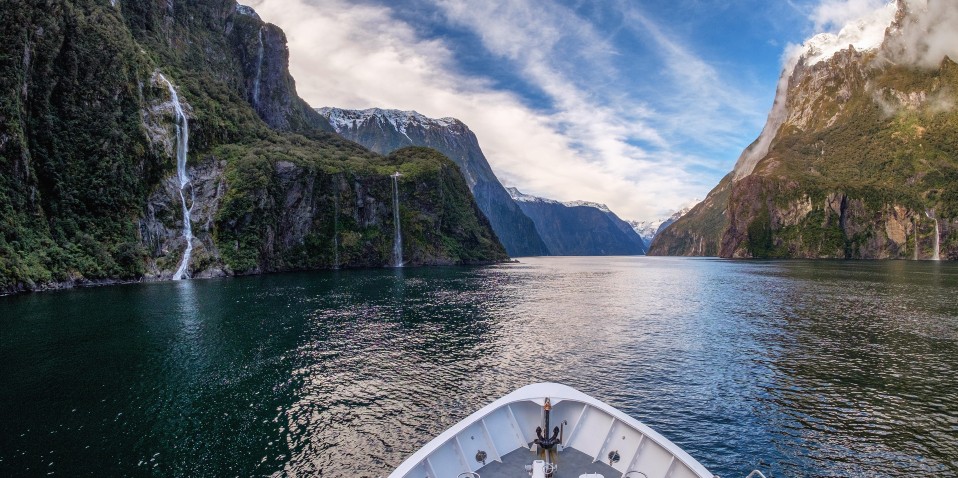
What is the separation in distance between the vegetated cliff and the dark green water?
3510 cm

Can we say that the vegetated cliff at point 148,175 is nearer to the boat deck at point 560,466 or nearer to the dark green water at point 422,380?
the dark green water at point 422,380

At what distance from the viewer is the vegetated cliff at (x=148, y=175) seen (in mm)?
81562

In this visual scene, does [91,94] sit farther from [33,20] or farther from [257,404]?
[257,404]

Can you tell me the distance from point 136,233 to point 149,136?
86.8 feet

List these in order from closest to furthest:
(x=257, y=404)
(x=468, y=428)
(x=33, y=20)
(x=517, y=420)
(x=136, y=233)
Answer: (x=468, y=428), (x=517, y=420), (x=257, y=404), (x=33, y=20), (x=136, y=233)

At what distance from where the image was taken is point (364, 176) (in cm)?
16650

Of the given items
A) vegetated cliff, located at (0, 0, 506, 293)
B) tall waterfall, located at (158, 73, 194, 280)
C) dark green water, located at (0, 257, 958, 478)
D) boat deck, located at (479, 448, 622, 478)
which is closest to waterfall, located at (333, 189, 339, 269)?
vegetated cliff, located at (0, 0, 506, 293)

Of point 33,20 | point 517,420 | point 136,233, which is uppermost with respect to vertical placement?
point 33,20

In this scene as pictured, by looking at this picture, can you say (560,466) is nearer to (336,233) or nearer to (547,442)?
(547,442)

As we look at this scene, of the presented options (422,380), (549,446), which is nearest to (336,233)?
(422,380)

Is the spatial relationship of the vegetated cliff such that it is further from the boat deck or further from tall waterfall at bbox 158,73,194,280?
the boat deck

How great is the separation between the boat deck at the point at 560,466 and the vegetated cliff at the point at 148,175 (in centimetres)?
8637

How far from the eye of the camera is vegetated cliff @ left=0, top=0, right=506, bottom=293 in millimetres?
81562

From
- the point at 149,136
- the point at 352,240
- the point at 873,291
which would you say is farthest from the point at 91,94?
the point at 873,291
